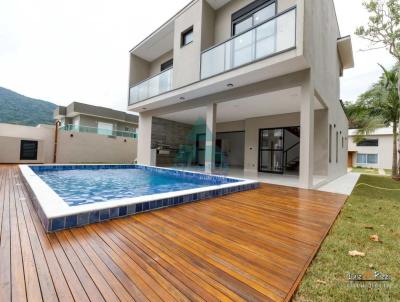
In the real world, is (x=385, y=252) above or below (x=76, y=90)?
below

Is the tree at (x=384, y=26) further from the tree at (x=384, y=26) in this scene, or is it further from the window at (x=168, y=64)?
the window at (x=168, y=64)

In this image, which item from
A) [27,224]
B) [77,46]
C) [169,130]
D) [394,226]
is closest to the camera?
[27,224]

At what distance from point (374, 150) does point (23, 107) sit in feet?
180

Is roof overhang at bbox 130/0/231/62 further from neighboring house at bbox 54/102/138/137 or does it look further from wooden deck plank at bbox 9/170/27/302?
wooden deck plank at bbox 9/170/27/302

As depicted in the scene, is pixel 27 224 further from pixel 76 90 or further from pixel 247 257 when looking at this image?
pixel 76 90

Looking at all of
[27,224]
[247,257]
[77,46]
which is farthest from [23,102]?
[247,257]

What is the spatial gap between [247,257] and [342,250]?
3.75ft

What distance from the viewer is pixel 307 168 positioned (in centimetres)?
581

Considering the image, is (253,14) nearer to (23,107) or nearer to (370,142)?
(370,142)

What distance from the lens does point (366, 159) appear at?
80.7 ft

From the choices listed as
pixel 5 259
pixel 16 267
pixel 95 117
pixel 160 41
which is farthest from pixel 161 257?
pixel 95 117

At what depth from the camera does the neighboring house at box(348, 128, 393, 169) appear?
22516 millimetres

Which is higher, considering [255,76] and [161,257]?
[255,76]

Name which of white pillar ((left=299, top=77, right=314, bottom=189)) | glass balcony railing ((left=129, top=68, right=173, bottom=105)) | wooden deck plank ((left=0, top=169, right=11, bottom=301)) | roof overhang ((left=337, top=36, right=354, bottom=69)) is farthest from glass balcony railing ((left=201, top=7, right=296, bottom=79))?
roof overhang ((left=337, top=36, right=354, bottom=69))
